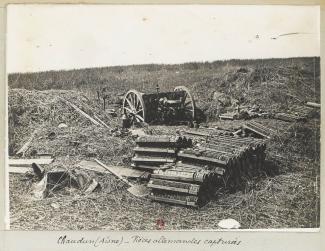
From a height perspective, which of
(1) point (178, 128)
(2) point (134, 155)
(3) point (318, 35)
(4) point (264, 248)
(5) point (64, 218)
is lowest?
(4) point (264, 248)

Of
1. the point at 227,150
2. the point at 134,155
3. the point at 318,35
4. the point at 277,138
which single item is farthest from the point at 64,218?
the point at 318,35

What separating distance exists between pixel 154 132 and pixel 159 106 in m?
0.25

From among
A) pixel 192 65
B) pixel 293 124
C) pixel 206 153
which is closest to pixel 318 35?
pixel 293 124

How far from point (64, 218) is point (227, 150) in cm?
158

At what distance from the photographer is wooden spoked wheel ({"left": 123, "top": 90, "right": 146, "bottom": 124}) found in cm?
361

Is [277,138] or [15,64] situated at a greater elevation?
[15,64]

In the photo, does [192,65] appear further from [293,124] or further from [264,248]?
[264,248]

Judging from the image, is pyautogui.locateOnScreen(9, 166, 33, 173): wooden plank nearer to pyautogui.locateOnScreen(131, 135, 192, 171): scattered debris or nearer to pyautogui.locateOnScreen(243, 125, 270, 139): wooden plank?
pyautogui.locateOnScreen(131, 135, 192, 171): scattered debris

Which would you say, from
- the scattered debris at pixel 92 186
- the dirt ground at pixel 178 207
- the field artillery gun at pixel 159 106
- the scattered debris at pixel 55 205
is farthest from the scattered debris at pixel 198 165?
the scattered debris at pixel 55 205

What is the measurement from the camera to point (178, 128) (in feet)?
12.0

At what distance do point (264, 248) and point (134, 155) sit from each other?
1425 millimetres

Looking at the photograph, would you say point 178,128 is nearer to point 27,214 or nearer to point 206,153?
point 206,153

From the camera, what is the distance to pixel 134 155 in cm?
364

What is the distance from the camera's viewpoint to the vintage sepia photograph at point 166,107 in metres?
3.54
